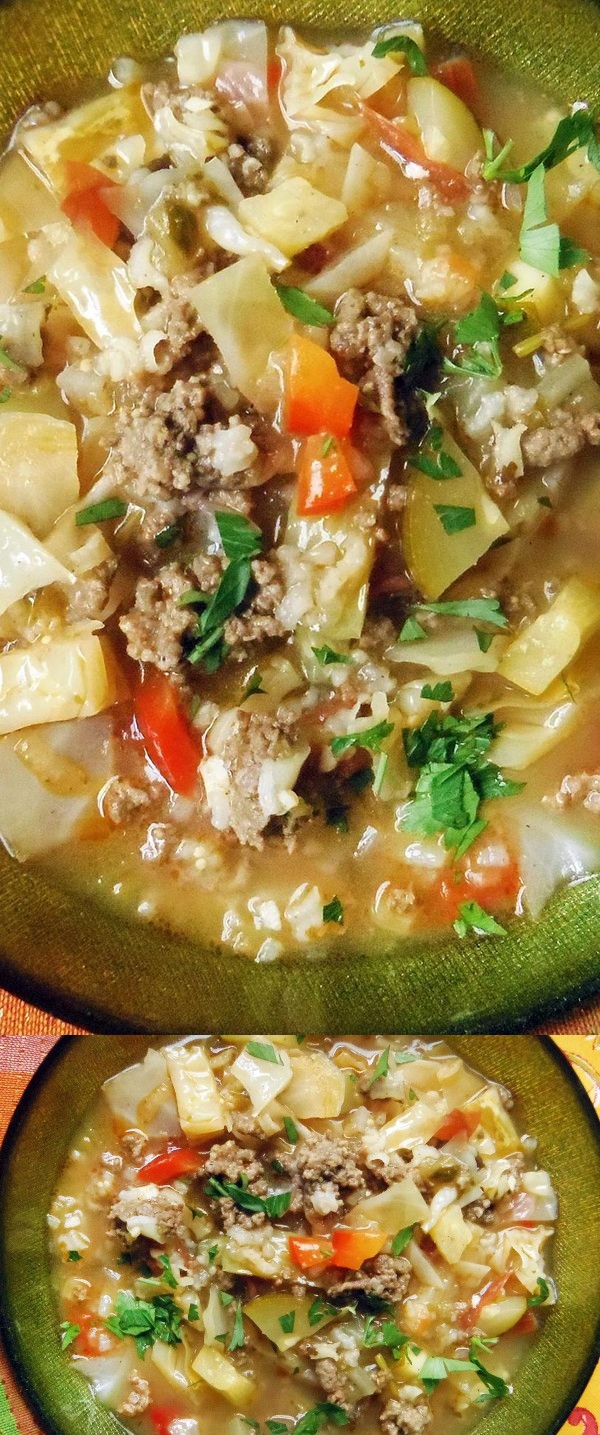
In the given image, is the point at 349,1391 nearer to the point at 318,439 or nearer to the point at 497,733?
the point at 497,733

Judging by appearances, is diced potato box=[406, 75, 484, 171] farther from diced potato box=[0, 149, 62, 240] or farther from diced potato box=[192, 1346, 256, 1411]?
diced potato box=[192, 1346, 256, 1411]

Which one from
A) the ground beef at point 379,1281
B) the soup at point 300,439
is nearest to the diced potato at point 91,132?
the soup at point 300,439

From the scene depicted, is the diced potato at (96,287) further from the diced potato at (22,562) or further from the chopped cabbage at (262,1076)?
the chopped cabbage at (262,1076)

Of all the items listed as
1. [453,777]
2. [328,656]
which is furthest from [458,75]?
[453,777]

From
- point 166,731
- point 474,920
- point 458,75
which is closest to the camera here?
point 458,75

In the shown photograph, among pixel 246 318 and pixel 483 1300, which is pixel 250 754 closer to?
pixel 246 318

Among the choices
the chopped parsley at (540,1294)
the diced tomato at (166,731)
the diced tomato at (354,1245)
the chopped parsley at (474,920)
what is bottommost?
the chopped parsley at (540,1294)

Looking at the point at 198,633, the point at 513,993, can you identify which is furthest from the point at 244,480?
the point at 513,993
